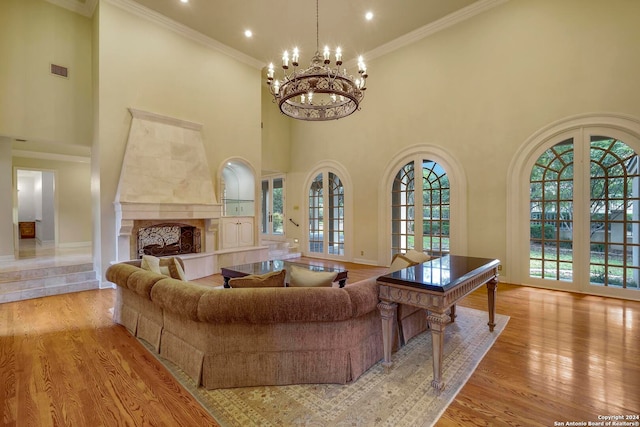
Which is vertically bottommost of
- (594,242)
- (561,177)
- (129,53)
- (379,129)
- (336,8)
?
(594,242)

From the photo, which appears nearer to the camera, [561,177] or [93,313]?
[93,313]

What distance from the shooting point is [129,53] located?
542 cm

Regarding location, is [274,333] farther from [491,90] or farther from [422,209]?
[491,90]

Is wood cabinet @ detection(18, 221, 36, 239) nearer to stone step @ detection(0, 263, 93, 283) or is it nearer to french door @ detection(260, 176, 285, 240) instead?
stone step @ detection(0, 263, 93, 283)

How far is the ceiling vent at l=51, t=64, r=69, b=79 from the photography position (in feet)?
17.3

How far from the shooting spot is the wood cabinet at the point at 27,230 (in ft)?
33.6

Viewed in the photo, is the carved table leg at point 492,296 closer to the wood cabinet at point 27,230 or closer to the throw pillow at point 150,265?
the throw pillow at point 150,265

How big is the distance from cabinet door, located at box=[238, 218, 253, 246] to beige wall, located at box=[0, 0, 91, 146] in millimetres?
3379

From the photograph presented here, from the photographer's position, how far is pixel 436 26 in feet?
20.1

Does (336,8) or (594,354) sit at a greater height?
(336,8)

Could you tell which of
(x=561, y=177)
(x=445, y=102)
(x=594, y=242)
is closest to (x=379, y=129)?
(x=445, y=102)

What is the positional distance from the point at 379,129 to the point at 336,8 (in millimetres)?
2658

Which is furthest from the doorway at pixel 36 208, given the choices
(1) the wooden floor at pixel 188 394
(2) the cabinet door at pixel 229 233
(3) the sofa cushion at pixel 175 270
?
(3) the sofa cushion at pixel 175 270

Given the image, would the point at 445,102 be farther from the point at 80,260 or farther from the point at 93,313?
the point at 80,260
